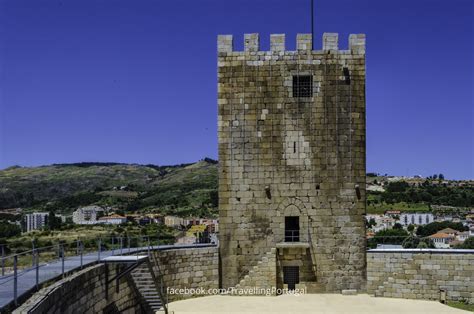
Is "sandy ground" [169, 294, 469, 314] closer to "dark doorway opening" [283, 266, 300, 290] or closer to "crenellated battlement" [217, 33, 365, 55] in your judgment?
"dark doorway opening" [283, 266, 300, 290]

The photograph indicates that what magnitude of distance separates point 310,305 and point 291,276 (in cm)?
184

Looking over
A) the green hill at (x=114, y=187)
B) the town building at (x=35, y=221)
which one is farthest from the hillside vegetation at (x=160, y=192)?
the town building at (x=35, y=221)

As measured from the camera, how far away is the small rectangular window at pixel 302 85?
18.2 meters

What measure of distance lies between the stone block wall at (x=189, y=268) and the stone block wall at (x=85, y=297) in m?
2.06

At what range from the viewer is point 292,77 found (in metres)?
18.1

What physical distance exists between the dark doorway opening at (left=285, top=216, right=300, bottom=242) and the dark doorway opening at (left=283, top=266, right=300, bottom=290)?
2.97ft

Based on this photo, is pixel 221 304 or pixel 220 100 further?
pixel 220 100

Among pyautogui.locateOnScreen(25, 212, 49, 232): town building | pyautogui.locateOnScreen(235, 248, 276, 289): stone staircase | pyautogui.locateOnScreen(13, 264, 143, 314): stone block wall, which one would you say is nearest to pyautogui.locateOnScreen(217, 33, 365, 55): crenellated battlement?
pyautogui.locateOnScreen(235, 248, 276, 289): stone staircase

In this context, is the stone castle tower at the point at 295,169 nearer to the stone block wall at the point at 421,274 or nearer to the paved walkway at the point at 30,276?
the stone block wall at the point at 421,274

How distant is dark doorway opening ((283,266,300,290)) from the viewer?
58.7 ft

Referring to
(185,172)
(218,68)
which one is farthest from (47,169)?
(218,68)

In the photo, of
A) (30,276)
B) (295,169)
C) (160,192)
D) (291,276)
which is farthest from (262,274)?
(160,192)

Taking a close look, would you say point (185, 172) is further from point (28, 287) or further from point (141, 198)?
point (28, 287)

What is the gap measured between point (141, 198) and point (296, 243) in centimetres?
8765
